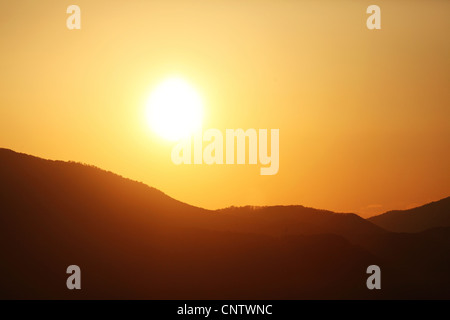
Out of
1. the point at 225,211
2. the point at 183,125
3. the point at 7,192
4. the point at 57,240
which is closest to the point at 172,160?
the point at 183,125

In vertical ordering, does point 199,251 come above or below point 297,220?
below

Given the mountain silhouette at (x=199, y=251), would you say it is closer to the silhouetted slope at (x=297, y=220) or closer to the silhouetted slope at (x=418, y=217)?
the silhouetted slope at (x=297, y=220)

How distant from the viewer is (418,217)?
7.40 m

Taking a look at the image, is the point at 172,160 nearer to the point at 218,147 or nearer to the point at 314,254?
the point at 218,147

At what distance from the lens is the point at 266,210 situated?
24.3 feet

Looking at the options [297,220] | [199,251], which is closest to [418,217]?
[297,220]

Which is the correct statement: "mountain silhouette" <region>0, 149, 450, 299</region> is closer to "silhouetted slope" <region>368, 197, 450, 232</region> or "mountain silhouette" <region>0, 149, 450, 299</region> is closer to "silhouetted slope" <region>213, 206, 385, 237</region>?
"silhouetted slope" <region>213, 206, 385, 237</region>

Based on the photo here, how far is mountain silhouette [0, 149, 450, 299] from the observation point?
725 centimetres

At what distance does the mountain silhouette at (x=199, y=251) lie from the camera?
725 centimetres

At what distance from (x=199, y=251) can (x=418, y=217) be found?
2584 mm

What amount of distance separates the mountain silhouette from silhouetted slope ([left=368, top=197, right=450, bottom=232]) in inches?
5.1

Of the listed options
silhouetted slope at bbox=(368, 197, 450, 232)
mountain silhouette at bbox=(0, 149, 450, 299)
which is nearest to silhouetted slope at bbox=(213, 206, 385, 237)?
mountain silhouette at bbox=(0, 149, 450, 299)

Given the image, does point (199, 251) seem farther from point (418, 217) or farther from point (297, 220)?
point (418, 217)
